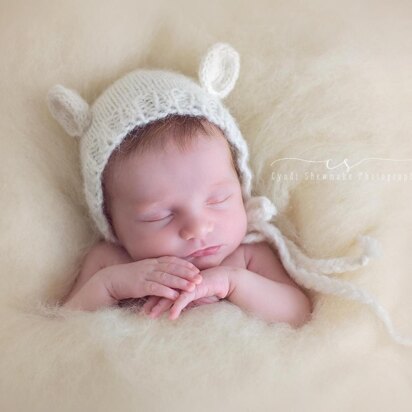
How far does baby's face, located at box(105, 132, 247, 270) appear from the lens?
1125 mm

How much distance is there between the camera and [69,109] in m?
1.21

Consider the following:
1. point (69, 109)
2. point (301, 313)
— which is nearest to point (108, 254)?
point (69, 109)

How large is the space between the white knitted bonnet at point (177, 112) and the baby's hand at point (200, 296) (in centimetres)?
16

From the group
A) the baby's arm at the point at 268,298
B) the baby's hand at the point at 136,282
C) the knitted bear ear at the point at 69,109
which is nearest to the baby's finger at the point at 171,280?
the baby's hand at the point at 136,282

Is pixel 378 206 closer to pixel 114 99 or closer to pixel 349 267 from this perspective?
pixel 349 267

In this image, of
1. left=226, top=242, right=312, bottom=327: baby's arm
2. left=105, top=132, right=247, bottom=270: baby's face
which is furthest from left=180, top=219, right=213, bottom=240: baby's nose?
left=226, top=242, right=312, bottom=327: baby's arm

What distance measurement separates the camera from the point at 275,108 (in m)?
1.28

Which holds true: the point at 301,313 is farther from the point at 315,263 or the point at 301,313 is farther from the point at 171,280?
the point at 171,280

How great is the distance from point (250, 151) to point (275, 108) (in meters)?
0.11

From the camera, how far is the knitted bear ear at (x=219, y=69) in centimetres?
121

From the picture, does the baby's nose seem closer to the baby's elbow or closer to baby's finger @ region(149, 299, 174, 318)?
baby's finger @ region(149, 299, 174, 318)

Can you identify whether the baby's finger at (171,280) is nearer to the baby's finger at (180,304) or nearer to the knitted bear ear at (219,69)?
the baby's finger at (180,304)

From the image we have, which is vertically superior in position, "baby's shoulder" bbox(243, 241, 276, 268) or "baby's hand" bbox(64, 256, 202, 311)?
"baby's hand" bbox(64, 256, 202, 311)

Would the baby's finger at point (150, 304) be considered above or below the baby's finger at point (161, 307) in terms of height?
below
